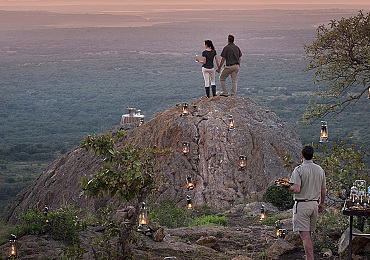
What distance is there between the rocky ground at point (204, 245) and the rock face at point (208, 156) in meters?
3.78

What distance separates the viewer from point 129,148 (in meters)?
7.97

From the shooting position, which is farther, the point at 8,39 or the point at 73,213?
the point at 8,39

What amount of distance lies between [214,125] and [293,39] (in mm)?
95006

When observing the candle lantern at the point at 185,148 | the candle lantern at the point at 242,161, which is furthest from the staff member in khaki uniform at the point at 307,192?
the candle lantern at the point at 185,148

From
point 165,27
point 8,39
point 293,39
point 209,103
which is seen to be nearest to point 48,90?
point 8,39

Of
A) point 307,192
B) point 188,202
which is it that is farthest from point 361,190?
point 188,202

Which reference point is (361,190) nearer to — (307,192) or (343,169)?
(307,192)

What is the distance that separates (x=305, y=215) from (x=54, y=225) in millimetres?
4136

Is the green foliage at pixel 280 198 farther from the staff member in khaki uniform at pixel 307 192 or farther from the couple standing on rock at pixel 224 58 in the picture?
the staff member in khaki uniform at pixel 307 192

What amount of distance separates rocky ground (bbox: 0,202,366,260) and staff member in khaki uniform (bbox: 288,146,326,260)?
149 centimetres

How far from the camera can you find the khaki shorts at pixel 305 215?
7.51 metres

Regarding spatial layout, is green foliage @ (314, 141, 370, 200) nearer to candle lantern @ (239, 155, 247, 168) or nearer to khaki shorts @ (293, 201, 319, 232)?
khaki shorts @ (293, 201, 319, 232)

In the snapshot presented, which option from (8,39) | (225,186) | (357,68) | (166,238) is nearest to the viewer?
(166,238)

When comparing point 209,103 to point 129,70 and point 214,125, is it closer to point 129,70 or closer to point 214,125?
point 214,125
